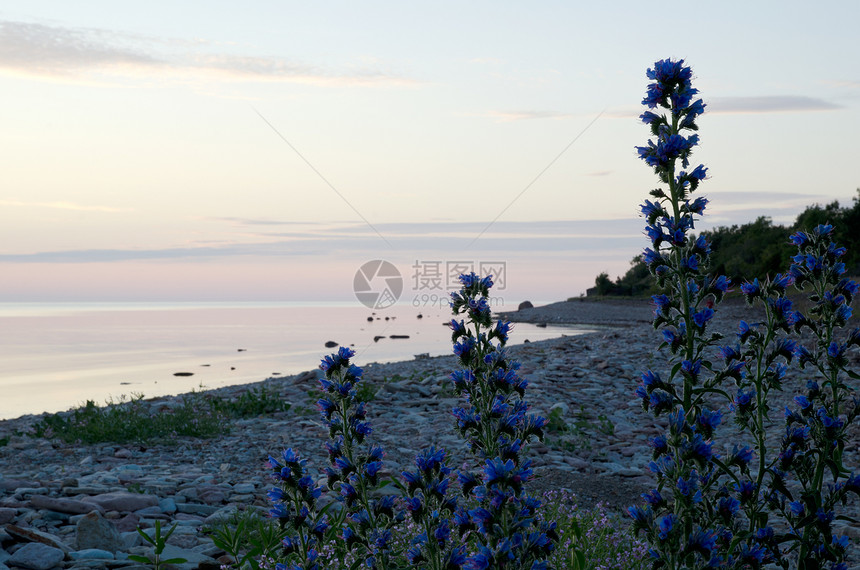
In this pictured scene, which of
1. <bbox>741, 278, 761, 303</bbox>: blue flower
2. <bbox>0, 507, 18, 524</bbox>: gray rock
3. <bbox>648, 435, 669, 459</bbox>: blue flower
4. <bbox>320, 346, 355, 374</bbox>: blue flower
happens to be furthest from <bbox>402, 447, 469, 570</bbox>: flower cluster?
<bbox>0, 507, 18, 524</bbox>: gray rock

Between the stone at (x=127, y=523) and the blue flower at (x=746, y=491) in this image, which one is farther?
the stone at (x=127, y=523)

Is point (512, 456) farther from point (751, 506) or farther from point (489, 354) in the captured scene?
point (751, 506)

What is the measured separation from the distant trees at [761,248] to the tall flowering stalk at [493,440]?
32.6m

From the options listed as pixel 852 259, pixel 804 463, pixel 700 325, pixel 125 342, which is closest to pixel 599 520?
pixel 804 463

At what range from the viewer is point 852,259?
1714 inches

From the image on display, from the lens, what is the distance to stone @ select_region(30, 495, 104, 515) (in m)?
6.48

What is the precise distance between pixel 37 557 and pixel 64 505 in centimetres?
123

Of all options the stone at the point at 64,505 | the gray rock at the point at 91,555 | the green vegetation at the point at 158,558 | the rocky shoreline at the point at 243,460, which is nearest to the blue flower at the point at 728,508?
the rocky shoreline at the point at 243,460

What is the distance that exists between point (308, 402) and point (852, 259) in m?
42.1

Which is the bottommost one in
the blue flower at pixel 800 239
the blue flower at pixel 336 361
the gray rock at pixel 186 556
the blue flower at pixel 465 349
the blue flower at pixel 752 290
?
the gray rock at pixel 186 556

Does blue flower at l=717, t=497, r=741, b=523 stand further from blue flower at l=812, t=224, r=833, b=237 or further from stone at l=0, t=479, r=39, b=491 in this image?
stone at l=0, t=479, r=39, b=491

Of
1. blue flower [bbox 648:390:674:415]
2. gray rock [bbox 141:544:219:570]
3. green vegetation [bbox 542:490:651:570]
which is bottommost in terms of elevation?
green vegetation [bbox 542:490:651:570]

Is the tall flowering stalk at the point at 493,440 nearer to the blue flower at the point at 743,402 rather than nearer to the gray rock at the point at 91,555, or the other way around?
the blue flower at the point at 743,402

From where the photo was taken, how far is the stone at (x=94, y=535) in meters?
5.66
